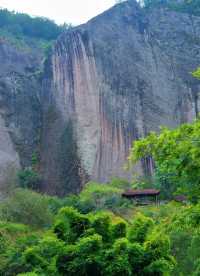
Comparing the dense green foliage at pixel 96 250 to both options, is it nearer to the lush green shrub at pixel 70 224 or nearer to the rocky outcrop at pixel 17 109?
the lush green shrub at pixel 70 224

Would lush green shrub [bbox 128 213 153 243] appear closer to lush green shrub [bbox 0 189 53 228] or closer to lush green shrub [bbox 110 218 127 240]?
lush green shrub [bbox 110 218 127 240]

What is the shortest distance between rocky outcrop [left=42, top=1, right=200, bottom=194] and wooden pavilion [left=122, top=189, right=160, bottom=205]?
514cm

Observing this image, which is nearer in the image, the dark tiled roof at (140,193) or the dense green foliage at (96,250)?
the dense green foliage at (96,250)

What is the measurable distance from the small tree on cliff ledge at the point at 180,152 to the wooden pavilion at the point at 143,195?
17464mm

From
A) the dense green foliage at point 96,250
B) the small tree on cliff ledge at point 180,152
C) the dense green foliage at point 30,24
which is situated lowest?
the dense green foliage at point 96,250

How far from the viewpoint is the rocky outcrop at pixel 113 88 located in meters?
31.7

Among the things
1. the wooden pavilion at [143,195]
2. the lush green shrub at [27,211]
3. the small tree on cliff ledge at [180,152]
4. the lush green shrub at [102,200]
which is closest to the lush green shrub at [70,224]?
the small tree on cliff ledge at [180,152]

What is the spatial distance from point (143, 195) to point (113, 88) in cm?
967

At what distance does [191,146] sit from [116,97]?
1015 inches

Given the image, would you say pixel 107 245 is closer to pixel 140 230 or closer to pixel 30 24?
pixel 140 230

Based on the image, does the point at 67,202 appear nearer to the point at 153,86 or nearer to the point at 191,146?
the point at 153,86

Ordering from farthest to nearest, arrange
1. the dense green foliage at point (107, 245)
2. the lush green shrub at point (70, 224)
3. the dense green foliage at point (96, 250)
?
the lush green shrub at point (70, 224) < the dense green foliage at point (96, 250) < the dense green foliage at point (107, 245)

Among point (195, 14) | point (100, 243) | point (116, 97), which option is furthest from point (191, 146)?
point (195, 14)

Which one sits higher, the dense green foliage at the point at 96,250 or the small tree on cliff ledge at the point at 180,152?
the small tree on cliff ledge at the point at 180,152
